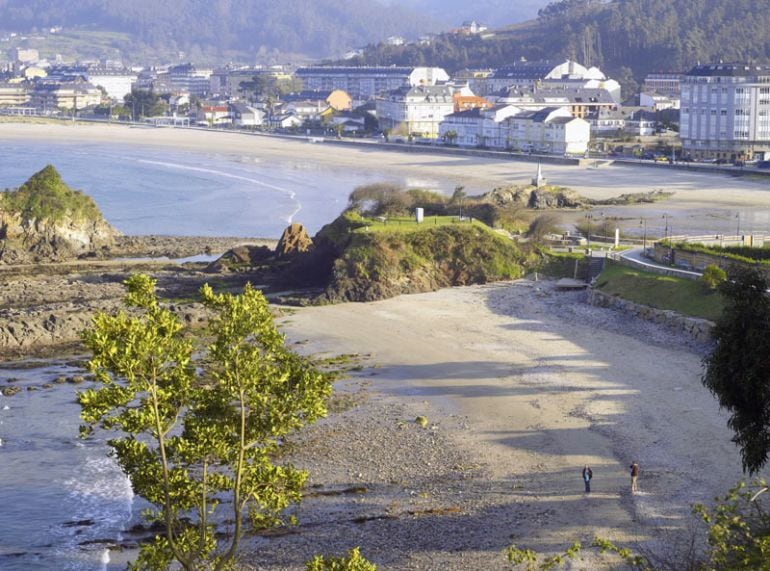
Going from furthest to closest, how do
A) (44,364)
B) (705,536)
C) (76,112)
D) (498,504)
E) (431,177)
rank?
(76,112) → (431,177) → (44,364) → (498,504) → (705,536)

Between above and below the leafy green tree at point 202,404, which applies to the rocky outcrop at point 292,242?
below

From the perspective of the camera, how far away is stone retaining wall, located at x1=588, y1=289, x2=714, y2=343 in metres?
25.2

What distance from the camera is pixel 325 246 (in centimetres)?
3400

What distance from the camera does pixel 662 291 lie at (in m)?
28.2

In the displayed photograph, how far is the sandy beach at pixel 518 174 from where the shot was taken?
1822 inches

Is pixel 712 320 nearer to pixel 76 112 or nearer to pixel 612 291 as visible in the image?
pixel 612 291

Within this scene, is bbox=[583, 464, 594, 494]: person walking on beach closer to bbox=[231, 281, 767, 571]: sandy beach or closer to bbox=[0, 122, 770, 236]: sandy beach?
bbox=[231, 281, 767, 571]: sandy beach

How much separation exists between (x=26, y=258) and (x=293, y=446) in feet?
68.0

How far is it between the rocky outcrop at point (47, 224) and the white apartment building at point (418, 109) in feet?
183

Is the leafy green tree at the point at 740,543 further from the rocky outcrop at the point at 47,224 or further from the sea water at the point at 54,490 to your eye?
the rocky outcrop at the point at 47,224

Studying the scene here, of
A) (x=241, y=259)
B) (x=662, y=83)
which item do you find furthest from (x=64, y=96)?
(x=241, y=259)

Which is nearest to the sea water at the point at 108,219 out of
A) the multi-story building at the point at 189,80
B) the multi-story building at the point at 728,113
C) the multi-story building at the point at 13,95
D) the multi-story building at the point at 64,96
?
the multi-story building at the point at 728,113

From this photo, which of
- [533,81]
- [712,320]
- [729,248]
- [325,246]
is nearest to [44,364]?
[325,246]

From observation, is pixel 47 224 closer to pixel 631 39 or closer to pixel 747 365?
pixel 747 365
